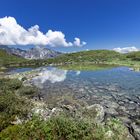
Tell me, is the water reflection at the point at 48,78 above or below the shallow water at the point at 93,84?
below

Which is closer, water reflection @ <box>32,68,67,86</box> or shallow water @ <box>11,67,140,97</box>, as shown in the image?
shallow water @ <box>11,67,140,97</box>

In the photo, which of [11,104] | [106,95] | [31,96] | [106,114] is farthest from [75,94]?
[11,104]

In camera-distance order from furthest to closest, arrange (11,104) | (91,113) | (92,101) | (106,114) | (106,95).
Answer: (106,95) → (92,101) → (106,114) → (91,113) → (11,104)

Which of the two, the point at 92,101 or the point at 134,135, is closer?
the point at 134,135

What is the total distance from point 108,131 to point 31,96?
61.6 feet

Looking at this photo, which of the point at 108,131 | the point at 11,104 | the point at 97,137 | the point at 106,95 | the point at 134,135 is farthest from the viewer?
the point at 106,95

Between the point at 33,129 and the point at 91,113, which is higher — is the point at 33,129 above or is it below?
above

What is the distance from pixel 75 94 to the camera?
34.6 metres

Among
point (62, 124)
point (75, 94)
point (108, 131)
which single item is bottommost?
point (75, 94)

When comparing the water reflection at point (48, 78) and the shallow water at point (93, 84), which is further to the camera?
the water reflection at point (48, 78)

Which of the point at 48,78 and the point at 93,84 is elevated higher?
the point at 93,84

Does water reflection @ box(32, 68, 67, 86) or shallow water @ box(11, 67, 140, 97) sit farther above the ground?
shallow water @ box(11, 67, 140, 97)

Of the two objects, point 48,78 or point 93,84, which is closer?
point 93,84

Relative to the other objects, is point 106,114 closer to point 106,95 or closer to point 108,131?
point 108,131
